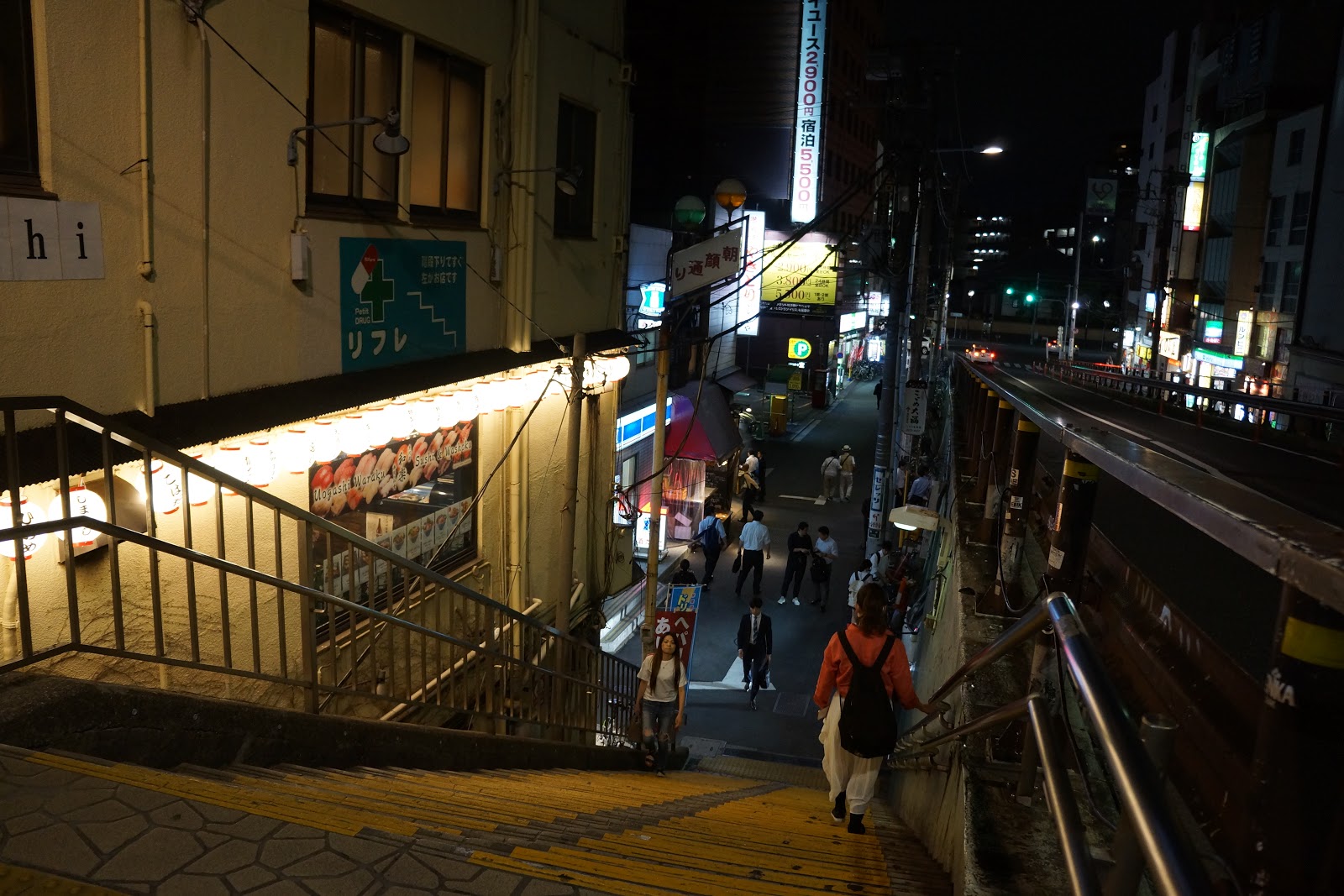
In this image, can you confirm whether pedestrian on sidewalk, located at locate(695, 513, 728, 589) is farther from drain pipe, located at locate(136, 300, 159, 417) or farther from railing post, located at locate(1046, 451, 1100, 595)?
railing post, located at locate(1046, 451, 1100, 595)

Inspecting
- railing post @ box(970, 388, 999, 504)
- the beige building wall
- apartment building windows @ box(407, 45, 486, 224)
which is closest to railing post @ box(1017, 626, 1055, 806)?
the beige building wall

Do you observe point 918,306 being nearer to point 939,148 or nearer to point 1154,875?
point 939,148

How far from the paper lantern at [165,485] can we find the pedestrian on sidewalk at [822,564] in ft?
49.3

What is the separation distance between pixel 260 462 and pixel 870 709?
4.84m

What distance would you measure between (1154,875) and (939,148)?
19761mm

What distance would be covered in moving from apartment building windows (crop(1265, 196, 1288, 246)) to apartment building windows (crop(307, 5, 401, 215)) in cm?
3947

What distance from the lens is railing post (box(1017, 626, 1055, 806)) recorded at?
4.13 meters

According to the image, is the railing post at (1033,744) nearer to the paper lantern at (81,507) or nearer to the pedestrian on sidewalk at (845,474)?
the paper lantern at (81,507)

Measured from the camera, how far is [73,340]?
598 centimetres

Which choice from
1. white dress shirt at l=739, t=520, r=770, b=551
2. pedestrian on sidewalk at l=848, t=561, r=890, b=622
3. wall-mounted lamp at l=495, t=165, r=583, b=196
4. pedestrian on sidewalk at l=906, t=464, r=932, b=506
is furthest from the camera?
white dress shirt at l=739, t=520, r=770, b=551

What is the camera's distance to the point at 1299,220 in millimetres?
36250

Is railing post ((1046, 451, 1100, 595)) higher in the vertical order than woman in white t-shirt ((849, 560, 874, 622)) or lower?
higher

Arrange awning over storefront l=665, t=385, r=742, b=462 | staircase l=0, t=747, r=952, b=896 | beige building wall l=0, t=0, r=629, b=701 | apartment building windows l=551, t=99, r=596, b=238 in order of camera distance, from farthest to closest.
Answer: awning over storefront l=665, t=385, r=742, b=462, apartment building windows l=551, t=99, r=596, b=238, beige building wall l=0, t=0, r=629, b=701, staircase l=0, t=747, r=952, b=896

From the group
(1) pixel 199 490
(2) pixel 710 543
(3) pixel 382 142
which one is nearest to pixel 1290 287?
(2) pixel 710 543
